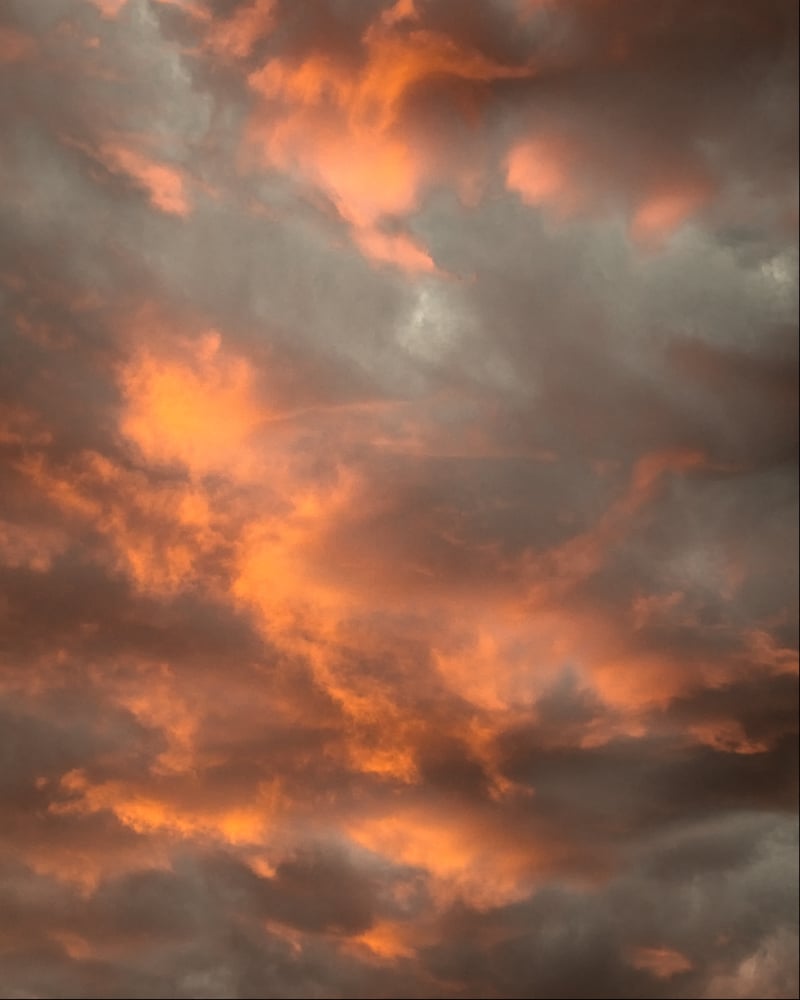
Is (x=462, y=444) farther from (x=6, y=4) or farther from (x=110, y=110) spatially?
(x=6, y=4)

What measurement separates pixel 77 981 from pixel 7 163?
10.4 m

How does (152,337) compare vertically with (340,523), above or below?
above

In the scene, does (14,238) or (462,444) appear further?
(462,444)

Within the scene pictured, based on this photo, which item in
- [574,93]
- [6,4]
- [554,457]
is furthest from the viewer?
[554,457]

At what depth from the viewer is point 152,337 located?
14898 mm

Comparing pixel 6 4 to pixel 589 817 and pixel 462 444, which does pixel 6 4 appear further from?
pixel 589 817

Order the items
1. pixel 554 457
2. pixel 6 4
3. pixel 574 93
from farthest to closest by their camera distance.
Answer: pixel 554 457, pixel 574 93, pixel 6 4

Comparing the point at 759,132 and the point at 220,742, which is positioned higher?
the point at 759,132

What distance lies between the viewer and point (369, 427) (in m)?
15.9

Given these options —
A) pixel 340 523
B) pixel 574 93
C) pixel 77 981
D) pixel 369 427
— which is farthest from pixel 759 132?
pixel 77 981

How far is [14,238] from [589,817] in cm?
1107

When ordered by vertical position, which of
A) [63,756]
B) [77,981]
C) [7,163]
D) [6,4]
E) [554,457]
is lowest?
[77,981]

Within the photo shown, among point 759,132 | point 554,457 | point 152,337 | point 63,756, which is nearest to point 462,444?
point 554,457

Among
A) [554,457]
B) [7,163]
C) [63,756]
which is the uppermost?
[7,163]
